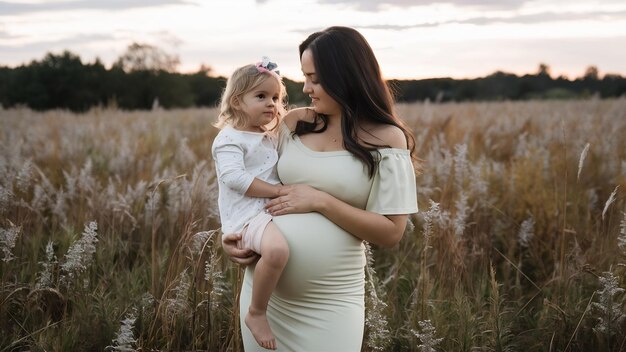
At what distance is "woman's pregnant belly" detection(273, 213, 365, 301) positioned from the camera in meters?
2.57

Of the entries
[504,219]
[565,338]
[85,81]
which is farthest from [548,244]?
[85,81]

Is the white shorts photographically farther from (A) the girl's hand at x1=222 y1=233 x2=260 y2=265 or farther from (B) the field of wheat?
(B) the field of wheat

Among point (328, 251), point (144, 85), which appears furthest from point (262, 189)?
point (144, 85)

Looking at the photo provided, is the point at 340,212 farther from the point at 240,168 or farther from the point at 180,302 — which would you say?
the point at 180,302

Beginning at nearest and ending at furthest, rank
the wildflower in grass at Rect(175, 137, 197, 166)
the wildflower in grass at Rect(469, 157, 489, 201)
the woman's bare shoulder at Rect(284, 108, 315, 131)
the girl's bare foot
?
the girl's bare foot → the woman's bare shoulder at Rect(284, 108, 315, 131) → the wildflower in grass at Rect(469, 157, 489, 201) → the wildflower in grass at Rect(175, 137, 197, 166)

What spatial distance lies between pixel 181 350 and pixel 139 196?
72.0 inches

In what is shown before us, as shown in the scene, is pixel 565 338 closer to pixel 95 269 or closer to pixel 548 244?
pixel 548 244

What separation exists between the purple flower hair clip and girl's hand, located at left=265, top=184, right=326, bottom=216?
577mm

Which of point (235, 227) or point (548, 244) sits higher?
point (235, 227)

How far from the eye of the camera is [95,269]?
391cm

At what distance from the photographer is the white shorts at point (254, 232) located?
257cm

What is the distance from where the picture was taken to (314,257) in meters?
2.57

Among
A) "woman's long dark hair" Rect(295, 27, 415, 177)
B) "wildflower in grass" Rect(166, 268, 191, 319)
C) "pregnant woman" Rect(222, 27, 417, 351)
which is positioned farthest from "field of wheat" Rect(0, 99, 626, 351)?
"woman's long dark hair" Rect(295, 27, 415, 177)

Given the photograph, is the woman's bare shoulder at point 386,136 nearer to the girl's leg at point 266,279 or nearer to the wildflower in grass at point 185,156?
the girl's leg at point 266,279
